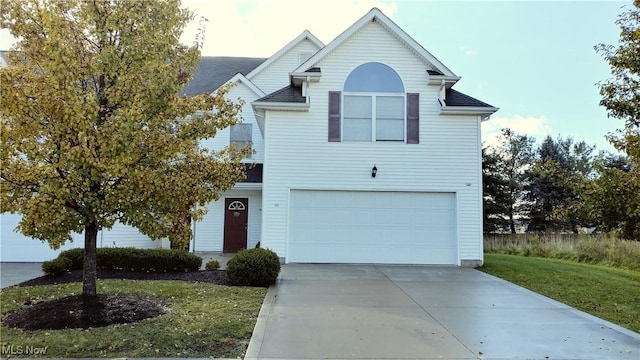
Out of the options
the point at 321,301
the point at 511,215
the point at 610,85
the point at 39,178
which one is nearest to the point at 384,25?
the point at 610,85

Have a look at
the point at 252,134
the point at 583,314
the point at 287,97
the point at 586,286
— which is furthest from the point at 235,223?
the point at 583,314

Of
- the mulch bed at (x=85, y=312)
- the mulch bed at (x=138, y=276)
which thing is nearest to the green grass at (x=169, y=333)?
the mulch bed at (x=85, y=312)

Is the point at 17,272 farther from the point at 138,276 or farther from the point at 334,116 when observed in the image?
the point at 334,116

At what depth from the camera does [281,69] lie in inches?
719

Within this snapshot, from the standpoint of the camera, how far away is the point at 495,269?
12.2 m

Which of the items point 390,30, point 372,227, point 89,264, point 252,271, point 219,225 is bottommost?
point 252,271

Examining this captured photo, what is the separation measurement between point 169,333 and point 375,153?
29.3 ft

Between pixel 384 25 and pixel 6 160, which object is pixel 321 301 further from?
pixel 384 25

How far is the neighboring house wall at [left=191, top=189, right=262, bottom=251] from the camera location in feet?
52.4

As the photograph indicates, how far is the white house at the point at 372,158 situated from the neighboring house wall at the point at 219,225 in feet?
11.8

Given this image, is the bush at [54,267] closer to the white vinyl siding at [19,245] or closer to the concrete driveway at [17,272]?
the concrete driveway at [17,272]

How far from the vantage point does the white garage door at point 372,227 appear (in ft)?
42.4

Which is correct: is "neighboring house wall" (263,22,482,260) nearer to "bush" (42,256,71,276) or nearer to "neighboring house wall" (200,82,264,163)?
"neighboring house wall" (200,82,264,163)

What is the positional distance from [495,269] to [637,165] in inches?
217
